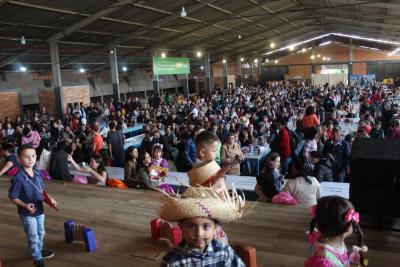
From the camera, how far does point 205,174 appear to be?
6.86 feet

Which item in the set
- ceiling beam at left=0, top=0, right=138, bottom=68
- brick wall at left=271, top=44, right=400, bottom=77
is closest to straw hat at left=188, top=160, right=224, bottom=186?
ceiling beam at left=0, top=0, right=138, bottom=68

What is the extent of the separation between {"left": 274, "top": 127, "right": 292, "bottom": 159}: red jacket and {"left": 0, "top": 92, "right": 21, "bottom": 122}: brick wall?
11.7 meters

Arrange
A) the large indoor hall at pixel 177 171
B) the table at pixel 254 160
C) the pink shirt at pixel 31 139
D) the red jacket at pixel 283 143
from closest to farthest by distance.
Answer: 1. the large indoor hall at pixel 177 171
2. the red jacket at pixel 283 143
3. the table at pixel 254 160
4. the pink shirt at pixel 31 139

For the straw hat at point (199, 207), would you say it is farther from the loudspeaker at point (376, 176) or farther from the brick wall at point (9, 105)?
the brick wall at point (9, 105)

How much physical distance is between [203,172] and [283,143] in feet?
14.2

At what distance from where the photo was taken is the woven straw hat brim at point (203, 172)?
A: 209cm

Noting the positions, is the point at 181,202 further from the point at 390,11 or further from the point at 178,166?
the point at 390,11

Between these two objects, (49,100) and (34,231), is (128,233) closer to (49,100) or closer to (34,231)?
(34,231)

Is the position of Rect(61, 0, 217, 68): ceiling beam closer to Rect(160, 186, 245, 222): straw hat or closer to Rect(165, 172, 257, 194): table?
Rect(165, 172, 257, 194): table

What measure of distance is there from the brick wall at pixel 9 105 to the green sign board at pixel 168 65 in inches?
225

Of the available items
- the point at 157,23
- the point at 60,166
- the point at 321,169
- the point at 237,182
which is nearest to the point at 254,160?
the point at 237,182

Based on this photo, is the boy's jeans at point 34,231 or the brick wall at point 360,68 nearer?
the boy's jeans at point 34,231

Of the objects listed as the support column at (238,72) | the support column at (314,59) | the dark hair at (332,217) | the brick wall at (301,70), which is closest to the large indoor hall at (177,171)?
the dark hair at (332,217)

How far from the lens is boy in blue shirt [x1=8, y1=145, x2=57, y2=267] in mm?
2857
